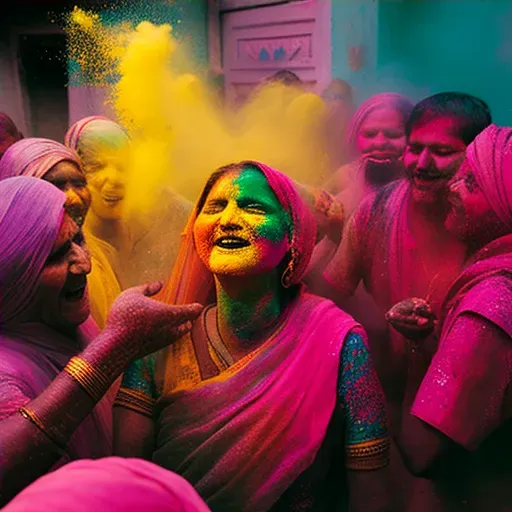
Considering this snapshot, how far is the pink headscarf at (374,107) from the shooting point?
2.00m

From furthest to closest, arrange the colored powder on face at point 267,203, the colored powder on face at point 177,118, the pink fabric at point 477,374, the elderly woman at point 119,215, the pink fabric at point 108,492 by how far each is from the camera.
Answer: the elderly woman at point 119,215 → the colored powder on face at point 177,118 → the colored powder on face at point 267,203 → the pink fabric at point 477,374 → the pink fabric at point 108,492

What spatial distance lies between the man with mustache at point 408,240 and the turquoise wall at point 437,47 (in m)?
0.05

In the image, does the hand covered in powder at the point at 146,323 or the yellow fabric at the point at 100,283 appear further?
the yellow fabric at the point at 100,283

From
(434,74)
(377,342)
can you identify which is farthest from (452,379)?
(434,74)

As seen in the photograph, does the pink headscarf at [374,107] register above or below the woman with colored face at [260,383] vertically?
→ above

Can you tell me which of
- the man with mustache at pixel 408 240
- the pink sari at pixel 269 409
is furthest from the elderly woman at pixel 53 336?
the man with mustache at pixel 408 240

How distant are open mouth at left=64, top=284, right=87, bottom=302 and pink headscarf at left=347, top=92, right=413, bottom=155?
88 cm

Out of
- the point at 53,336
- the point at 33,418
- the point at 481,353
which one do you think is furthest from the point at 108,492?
the point at 481,353

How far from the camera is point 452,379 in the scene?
1893mm

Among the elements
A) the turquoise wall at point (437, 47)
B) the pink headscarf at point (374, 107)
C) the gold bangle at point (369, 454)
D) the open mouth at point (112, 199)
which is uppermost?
the turquoise wall at point (437, 47)

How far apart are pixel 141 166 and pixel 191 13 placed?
477 millimetres

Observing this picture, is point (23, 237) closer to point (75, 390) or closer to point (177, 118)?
point (75, 390)

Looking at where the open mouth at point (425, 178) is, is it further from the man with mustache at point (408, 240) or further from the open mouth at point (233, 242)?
the open mouth at point (233, 242)

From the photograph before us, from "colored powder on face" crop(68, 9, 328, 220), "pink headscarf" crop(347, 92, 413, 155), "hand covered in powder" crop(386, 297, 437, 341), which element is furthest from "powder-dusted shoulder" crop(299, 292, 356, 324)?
"pink headscarf" crop(347, 92, 413, 155)
